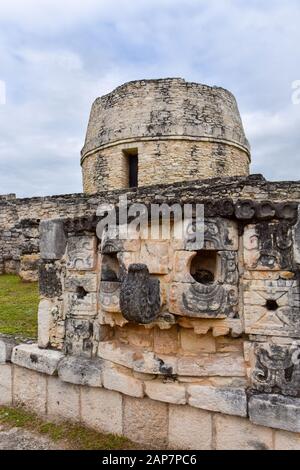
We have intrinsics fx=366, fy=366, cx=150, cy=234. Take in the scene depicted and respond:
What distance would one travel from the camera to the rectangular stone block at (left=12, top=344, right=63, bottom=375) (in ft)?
11.8

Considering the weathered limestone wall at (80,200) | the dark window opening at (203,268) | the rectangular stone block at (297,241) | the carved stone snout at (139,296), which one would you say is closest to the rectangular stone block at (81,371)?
the carved stone snout at (139,296)

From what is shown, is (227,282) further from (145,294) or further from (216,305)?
(145,294)

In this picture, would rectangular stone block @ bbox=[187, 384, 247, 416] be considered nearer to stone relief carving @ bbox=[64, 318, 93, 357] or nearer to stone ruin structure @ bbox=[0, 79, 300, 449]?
stone ruin structure @ bbox=[0, 79, 300, 449]

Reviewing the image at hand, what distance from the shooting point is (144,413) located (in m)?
3.13

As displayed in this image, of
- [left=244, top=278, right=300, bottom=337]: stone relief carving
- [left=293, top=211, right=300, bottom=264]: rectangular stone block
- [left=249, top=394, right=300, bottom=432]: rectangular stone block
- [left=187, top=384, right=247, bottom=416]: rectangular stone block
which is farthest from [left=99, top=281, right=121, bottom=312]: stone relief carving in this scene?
[left=293, top=211, right=300, bottom=264]: rectangular stone block

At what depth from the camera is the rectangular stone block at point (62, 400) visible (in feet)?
11.6

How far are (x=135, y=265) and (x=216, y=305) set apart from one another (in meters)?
0.68

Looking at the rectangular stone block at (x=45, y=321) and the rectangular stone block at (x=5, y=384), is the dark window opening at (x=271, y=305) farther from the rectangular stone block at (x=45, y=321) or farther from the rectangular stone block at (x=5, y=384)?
the rectangular stone block at (x=5, y=384)

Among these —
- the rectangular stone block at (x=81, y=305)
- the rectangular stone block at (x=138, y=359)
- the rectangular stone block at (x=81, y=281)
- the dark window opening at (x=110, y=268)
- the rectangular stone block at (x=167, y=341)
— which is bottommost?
the rectangular stone block at (x=138, y=359)

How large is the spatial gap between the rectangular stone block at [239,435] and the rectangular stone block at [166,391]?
1.01ft

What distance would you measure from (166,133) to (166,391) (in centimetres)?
1116
